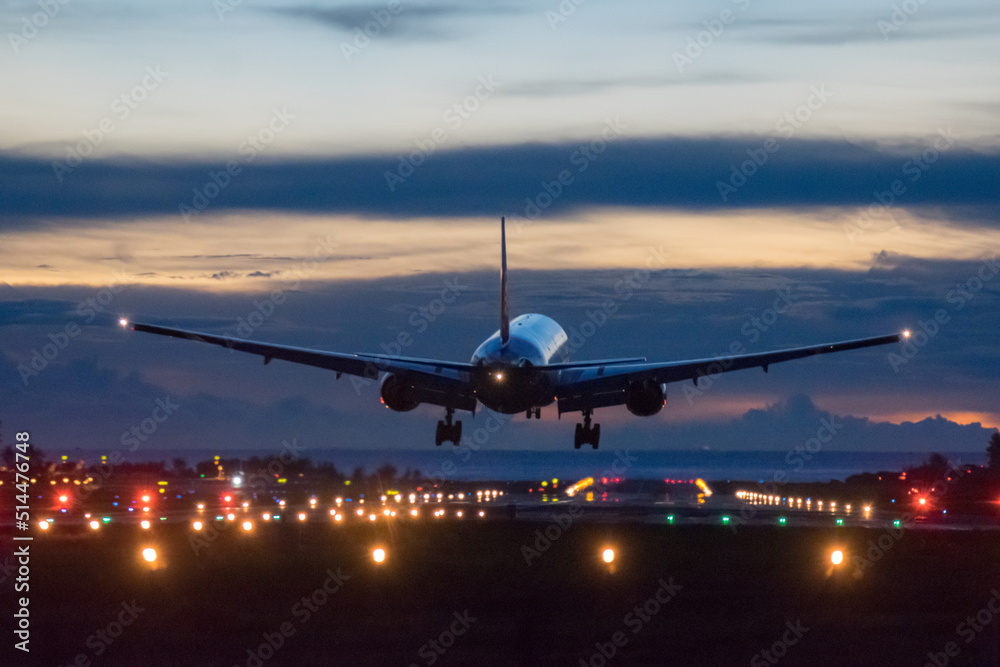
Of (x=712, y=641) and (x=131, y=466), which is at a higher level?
(x=131, y=466)

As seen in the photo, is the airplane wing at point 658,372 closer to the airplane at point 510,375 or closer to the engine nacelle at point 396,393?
the airplane at point 510,375

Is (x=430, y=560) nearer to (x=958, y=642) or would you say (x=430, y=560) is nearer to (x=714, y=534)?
(x=714, y=534)

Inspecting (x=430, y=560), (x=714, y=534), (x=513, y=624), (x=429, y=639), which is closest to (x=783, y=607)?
(x=513, y=624)

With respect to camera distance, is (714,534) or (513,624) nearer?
(513,624)

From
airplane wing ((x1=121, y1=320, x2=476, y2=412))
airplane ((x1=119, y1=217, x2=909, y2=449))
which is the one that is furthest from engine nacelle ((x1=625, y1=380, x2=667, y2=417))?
airplane wing ((x1=121, y1=320, x2=476, y2=412))

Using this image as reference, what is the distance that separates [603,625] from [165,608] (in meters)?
11.1

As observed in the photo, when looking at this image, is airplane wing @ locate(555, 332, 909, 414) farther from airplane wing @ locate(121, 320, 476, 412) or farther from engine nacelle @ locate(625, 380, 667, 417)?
airplane wing @ locate(121, 320, 476, 412)

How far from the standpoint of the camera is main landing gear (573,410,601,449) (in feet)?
196

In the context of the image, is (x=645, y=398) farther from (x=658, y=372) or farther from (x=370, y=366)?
(x=370, y=366)

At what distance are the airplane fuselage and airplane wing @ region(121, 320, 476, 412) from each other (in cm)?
91

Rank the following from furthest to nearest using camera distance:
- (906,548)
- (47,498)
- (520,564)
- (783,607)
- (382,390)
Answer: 1. (47,498)
2. (382,390)
3. (906,548)
4. (520,564)
5. (783,607)

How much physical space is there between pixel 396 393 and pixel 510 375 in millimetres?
6978

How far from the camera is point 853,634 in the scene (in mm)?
27016

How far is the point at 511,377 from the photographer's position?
50.3 meters
